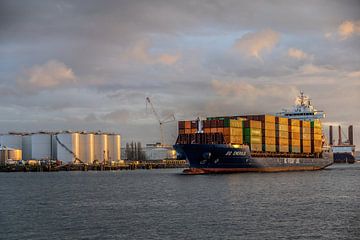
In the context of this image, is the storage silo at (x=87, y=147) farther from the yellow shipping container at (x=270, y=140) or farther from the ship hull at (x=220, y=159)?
the yellow shipping container at (x=270, y=140)

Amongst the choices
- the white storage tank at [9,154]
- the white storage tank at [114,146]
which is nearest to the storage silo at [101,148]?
the white storage tank at [114,146]

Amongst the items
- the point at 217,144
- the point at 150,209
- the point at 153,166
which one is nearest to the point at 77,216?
the point at 150,209

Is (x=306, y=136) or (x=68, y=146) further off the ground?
(x=306, y=136)

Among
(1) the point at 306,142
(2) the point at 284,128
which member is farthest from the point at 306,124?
(2) the point at 284,128

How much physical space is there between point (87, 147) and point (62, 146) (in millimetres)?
8007

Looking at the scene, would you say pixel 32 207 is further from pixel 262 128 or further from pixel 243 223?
pixel 262 128

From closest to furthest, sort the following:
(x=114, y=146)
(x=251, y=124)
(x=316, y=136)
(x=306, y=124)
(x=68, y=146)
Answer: (x=251, y=124) < (x=306, y=124) < (x=316, y=136) < (x=68, y=146) < (x=114, y=146)

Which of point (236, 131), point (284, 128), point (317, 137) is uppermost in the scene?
point (284, 128)

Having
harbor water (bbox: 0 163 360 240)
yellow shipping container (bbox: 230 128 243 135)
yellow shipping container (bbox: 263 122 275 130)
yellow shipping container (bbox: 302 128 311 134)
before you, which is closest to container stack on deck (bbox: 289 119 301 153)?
yellow shipping container (bbox: 302 128 311 134)

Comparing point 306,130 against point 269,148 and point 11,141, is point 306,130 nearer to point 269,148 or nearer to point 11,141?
point 269,148

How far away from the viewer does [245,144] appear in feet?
299

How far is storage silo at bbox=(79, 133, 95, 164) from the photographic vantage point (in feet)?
566

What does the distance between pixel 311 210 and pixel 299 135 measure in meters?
67.9

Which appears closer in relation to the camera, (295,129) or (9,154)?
(295,129)
